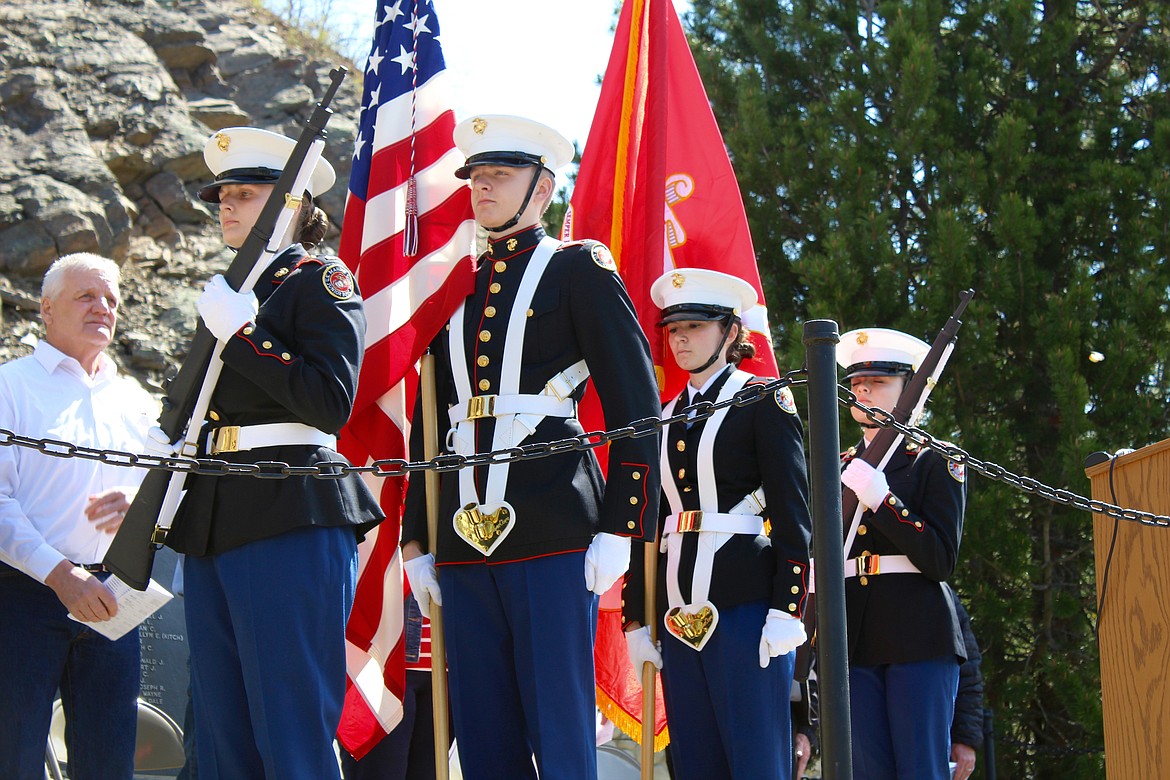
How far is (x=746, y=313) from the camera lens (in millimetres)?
4809

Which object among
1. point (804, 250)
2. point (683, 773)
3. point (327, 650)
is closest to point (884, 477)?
point (683, 773)

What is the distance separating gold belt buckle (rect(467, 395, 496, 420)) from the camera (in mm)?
3494

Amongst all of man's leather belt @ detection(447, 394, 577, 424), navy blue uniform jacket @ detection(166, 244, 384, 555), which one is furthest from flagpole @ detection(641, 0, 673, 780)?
navy blue uniform jacket @ detection(166, 244, 384, 555)

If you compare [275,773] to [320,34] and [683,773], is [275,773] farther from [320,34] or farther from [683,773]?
[320,34]

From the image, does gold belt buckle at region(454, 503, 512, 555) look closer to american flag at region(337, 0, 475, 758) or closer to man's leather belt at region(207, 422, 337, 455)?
man's leather belt at region(207, 422, 337, 455)

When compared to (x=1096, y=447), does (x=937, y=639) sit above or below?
below

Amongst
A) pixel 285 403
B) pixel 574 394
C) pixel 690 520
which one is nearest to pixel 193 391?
pixel 285 403

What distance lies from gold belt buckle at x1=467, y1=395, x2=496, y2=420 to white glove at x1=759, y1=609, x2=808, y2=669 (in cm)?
98

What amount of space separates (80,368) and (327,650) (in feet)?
5.20

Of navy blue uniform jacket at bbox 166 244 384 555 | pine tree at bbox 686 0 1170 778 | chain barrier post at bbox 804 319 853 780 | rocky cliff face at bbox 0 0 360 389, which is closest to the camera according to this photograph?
chain barrier post at bbox 804 319 853 780

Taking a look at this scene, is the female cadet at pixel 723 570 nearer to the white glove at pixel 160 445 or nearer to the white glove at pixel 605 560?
the white glove at pixel 605 560

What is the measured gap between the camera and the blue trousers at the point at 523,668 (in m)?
3.22

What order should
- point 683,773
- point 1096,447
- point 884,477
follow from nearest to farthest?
1. point 683,773
2. point 884,477
3. point 1096,447

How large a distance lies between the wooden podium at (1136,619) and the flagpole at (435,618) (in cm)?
173
